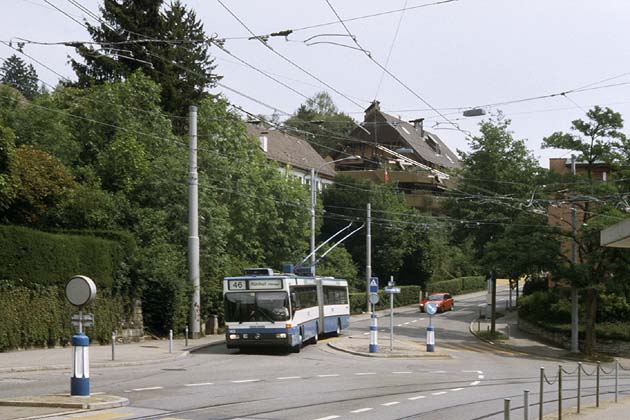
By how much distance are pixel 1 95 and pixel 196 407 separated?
2814 cm

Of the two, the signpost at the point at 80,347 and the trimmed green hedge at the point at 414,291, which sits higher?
the signpost at the point at 80,347

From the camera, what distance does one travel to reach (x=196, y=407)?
49.6 feet

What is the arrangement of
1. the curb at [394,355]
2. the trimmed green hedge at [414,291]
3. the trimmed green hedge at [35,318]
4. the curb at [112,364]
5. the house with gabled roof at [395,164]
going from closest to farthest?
the curb at [112,364] < the trimmed green hedge at [35,318] < the curb at [394,355] < the trimmed green hedge at [414,291] < the house with gabled roof at [395,164]

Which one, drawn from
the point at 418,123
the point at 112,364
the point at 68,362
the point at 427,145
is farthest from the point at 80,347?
the point at 427,145

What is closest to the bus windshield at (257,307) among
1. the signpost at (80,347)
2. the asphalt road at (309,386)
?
the asphalt road at (309,386)

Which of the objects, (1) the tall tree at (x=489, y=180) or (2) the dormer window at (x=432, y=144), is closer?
(1) the tall tree at (x=489, y=180)

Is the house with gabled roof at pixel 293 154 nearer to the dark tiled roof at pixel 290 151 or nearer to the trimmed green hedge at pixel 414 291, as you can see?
the dark tiled roof at pixel 290 151

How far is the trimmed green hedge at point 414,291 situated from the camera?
65812 millimetres

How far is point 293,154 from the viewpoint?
83250 millimetres

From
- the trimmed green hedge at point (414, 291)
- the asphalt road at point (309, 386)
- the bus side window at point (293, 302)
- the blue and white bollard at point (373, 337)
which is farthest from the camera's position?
the trimmed green hedge at point (414, 291)

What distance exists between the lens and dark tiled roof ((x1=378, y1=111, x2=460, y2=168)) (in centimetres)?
8962

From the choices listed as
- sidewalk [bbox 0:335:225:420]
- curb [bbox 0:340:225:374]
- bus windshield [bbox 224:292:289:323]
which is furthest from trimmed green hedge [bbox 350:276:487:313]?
bus windshield [bbox 224:292:289:323]

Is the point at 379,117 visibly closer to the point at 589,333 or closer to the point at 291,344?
the point at 589,333

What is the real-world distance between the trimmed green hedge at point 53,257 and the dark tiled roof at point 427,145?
176 feet
